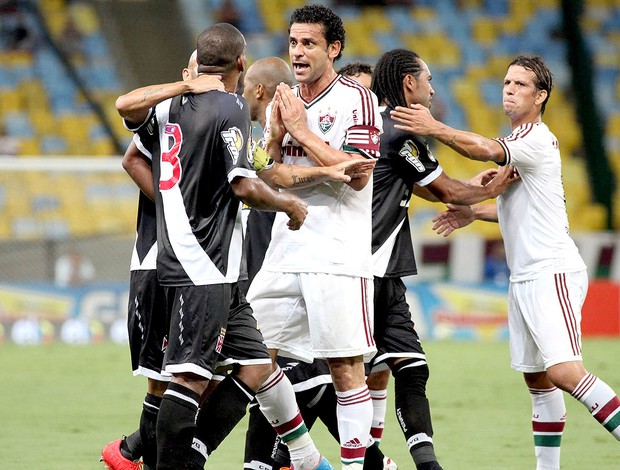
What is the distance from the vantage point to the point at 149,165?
4.98m

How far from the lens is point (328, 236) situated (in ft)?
17.1

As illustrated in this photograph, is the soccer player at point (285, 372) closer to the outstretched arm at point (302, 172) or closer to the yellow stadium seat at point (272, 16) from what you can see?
the outstretched arm at point (302, 172)

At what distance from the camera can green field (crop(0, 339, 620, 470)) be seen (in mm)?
6402

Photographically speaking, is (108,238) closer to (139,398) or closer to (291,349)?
(139,398)

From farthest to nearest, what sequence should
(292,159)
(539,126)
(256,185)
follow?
(539,126), (292,159), (256,185)

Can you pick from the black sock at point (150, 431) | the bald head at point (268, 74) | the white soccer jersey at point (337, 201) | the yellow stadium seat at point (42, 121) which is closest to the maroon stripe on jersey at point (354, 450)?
the white soccer jersey at point (337, 201)

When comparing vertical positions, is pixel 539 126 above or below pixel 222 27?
below

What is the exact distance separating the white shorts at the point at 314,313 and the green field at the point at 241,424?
113 centimetres

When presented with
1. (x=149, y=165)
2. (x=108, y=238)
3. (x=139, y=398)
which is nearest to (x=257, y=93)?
(x=149, y=165)

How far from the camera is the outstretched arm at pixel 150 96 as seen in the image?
15.0 ft

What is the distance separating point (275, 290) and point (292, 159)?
675 mm

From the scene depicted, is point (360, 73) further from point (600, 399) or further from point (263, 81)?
point (600, 399)

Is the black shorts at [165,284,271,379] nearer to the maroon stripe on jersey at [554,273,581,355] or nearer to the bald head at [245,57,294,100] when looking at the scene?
the bald head at [245,57,294,100]

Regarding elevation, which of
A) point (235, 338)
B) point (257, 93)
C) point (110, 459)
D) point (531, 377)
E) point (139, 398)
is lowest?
point (139, 398)
